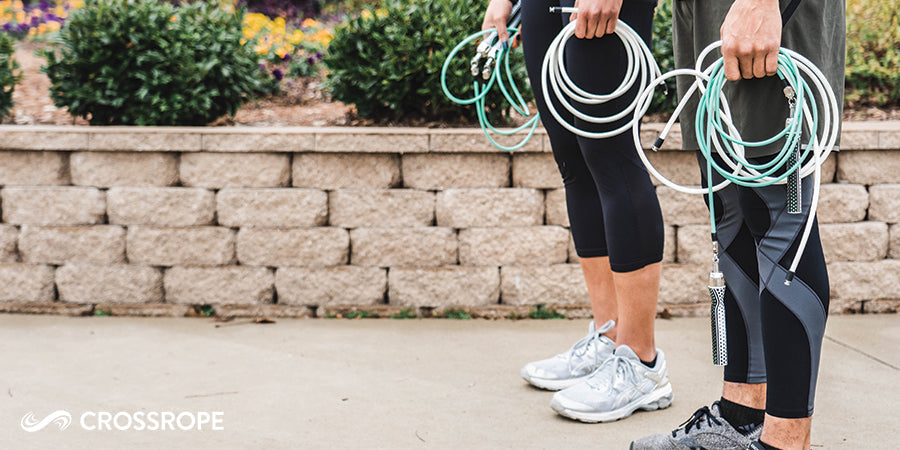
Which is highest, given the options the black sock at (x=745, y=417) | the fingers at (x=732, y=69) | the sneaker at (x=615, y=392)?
the fingers at (x=732, y=69)

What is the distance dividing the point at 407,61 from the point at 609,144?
1573 mm

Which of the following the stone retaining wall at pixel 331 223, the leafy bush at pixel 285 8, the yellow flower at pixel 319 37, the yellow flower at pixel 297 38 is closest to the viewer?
the stone retaining wall at pixel 331 223

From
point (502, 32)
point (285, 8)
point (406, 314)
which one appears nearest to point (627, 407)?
point (502, 32)

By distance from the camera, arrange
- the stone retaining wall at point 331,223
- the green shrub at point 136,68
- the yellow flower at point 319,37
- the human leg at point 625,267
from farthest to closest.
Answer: the yellow flower at point 319,37
the green shrub at point 136,68
the stone retaining wall at point 331,223
the human leg at point 625,267

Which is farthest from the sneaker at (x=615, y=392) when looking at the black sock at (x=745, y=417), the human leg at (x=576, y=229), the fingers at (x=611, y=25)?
the fingers at (x=611, y=25)

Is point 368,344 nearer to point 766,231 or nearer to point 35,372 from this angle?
point 35,372

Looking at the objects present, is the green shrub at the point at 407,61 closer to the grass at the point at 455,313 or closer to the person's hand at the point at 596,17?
the grass at the point at 455,313

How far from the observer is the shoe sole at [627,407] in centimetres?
220

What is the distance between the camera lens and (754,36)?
4.87ft

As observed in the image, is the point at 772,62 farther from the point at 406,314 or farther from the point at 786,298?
the point at 406,314

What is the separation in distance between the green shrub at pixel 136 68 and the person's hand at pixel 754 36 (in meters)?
2.66

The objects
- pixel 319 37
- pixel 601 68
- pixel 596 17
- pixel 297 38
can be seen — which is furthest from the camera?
pixel 319 37

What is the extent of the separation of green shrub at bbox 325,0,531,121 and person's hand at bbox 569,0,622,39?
1430 mm

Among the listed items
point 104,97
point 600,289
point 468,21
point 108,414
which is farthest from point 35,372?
point 468,21
